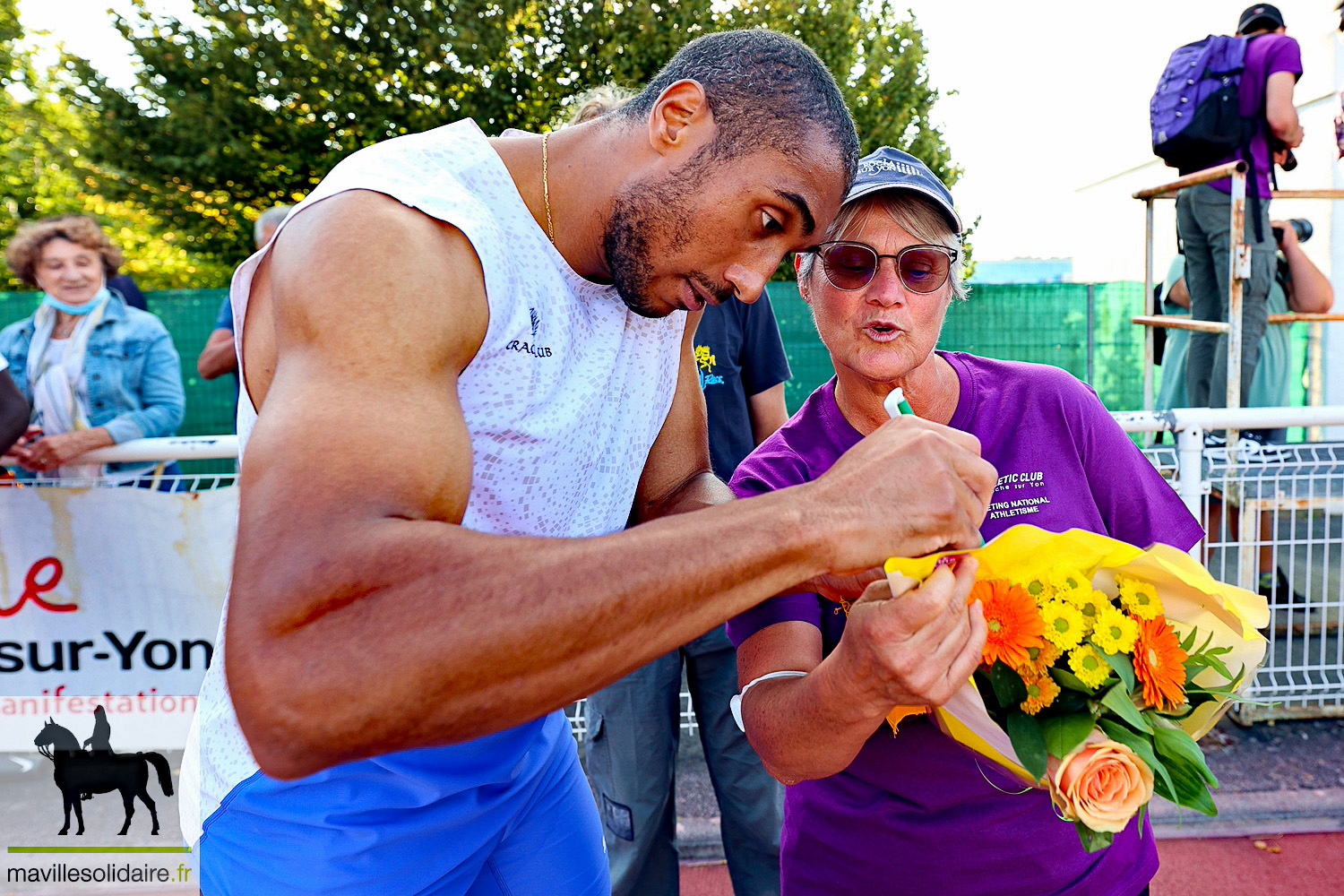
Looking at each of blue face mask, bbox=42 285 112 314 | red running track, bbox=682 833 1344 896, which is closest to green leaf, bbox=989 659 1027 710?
red running track, bbox=682 833 1344 896

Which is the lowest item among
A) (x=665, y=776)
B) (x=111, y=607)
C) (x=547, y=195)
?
(x=665, y=776)

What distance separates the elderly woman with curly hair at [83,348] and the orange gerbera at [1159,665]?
14.4ft

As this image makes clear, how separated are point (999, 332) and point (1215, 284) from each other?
15.5 feet

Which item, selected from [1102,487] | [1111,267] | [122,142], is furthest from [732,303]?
[1111,267]

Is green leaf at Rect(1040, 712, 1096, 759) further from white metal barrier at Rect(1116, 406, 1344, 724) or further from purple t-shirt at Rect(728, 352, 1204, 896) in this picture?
white metal barrier at Rect(1116, 406, 1344, 724)

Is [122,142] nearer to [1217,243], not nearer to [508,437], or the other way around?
[1217,243]

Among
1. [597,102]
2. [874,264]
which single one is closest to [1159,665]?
[874,264]

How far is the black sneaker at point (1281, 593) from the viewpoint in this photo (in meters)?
4.13

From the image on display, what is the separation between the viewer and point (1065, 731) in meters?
1.46

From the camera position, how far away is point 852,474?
1226 mm

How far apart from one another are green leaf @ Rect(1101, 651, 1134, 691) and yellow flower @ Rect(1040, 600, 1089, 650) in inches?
2.1

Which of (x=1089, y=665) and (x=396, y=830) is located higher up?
(x=1089, y=665)

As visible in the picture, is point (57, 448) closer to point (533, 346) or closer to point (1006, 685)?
point (533, 346)

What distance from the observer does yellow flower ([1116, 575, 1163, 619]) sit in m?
1.51
